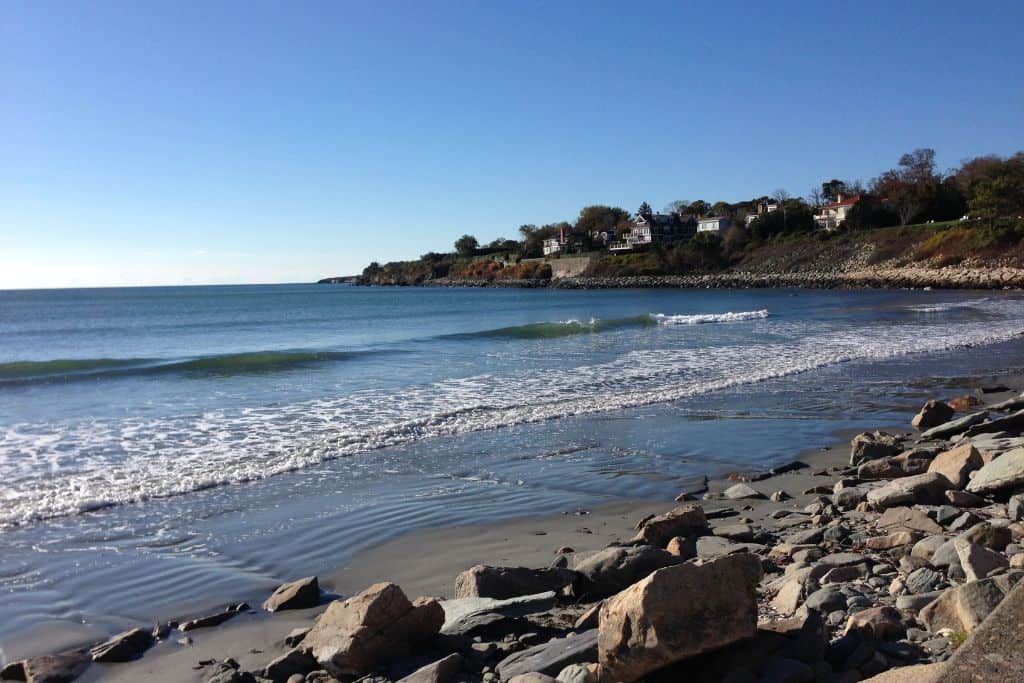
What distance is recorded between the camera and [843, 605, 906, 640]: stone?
4.43 metres

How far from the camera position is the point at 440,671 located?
4.58 metres

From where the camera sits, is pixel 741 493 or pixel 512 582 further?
pixel 741 493

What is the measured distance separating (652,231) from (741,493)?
148m

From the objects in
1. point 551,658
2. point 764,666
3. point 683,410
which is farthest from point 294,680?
point 683,410

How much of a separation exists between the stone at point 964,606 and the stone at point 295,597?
4.37 meters

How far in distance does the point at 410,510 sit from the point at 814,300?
6110 centimetres

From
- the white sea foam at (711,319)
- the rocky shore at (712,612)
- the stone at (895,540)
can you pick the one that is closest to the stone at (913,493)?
the rocky shore at (712,612)

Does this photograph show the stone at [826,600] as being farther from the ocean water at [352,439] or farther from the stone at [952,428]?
the stone at [952,428]

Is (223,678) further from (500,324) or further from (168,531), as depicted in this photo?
(500,324)

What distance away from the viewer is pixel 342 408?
1650 cm

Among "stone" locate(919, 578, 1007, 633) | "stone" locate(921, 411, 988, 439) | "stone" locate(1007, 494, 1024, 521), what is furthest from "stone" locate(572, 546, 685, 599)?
"stone" locate(921, 411, 988, 439)

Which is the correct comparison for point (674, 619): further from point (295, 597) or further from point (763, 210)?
point (763, 210)

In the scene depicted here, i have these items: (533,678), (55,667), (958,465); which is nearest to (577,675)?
(533,678)

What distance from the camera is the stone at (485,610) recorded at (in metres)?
5.29
